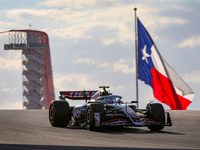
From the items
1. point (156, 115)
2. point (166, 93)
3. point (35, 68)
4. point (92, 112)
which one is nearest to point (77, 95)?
point (92, 112)

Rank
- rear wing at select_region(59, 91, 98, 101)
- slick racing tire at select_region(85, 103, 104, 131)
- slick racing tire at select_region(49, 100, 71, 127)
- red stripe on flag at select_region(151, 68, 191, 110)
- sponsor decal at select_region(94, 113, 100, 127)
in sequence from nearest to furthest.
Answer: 1. sponsor decal at select_region(94, 113, 100, 127)
2. slick racing tire at select_region(85, 103, 104, 131)
3. slick racing tire at select_region(49, 100, 71, 127)
4. rear wing at select_region(59, 91, 98, 101)
5. red stripe on flag at select_region(151, 68, 191, 110)

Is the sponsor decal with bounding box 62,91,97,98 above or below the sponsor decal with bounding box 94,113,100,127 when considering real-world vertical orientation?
above

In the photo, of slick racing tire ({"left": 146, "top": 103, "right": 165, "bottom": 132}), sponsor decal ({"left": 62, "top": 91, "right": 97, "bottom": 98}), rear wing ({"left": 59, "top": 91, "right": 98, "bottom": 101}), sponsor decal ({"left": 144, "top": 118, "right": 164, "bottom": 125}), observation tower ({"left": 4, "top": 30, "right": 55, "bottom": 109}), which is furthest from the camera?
observation tower ({"left": 4, "top": 30, "right": 55, "bottom": 109})

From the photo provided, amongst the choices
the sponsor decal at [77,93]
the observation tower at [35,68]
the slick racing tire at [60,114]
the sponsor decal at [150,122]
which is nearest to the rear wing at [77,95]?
the sponsor decal at [77,93]

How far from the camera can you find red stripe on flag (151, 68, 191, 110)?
82.9 ft

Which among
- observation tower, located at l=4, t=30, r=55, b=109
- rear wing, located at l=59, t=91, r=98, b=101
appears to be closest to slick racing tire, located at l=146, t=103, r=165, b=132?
rear wing, located at l=59, t=91, r=98, b=101

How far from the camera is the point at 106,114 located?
47.3 feet

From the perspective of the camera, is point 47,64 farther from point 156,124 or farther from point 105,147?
point 105,147

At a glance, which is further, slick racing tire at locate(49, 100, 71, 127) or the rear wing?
the rear wing

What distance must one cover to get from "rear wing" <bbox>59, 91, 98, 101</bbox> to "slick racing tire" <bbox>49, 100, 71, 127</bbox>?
177cm

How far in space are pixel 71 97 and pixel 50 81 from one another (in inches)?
2293

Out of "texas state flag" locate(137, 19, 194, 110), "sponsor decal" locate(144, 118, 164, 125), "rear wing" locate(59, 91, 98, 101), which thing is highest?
"texas state flag" locate(137, 19, 194, 110)

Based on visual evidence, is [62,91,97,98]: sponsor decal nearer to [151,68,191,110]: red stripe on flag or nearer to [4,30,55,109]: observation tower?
[151,68,191,110]: red stripe on flag

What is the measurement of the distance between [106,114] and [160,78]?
12.4 meters
